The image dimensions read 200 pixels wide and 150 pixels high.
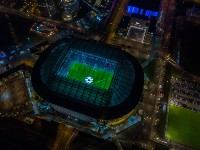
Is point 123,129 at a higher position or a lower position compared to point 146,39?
lower

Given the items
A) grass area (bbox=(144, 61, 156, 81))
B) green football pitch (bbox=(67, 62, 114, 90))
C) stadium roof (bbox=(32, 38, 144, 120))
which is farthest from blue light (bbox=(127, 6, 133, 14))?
green football pitch (bbox=(67, 62, 114, 90))

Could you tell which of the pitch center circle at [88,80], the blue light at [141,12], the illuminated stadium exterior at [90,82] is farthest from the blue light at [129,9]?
the pitch center circle at [88,80]

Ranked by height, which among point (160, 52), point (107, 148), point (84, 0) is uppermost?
point (84, 0)

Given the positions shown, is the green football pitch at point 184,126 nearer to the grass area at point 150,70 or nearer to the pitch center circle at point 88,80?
the grass area at point 150,70

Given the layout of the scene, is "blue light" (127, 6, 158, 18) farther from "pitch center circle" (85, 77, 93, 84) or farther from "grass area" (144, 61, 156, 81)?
Result: "pitch center circle" (85, 77, 93, 84)

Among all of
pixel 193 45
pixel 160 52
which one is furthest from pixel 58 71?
pixel 193 45

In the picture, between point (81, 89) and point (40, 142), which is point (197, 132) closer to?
point (81, 89)

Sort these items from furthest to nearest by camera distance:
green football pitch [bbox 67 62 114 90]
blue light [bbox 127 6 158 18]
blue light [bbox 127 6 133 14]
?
1. blue light [bbox 127 6 133 14]
2. blue light [bbox 127 6 158 18]
3. green football pitch [bbox 67 62 114 90]

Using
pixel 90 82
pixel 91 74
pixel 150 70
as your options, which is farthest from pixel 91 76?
pixel 150 70
